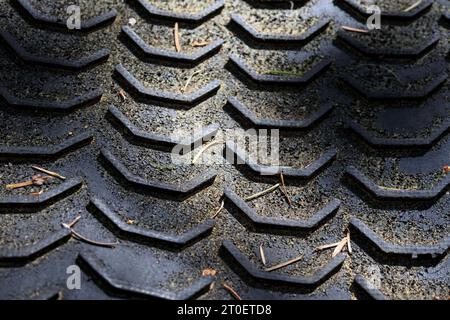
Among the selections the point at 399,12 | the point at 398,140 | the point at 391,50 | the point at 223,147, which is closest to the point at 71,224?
the point at 223,147

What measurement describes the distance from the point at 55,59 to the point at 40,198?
462mm

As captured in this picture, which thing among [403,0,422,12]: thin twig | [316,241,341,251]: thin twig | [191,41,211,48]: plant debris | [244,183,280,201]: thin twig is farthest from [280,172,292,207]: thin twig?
[403,0,422,12]: thin twig

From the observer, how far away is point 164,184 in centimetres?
178

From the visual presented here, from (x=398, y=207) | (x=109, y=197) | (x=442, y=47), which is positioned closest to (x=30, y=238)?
(x=109, y=197)

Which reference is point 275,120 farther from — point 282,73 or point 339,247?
point 339,247

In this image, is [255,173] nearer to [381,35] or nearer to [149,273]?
[149,273]

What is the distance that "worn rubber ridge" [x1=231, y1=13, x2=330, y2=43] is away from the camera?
2.02 metres

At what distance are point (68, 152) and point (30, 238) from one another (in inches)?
10.8

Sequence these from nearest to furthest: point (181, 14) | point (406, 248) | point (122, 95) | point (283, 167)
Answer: point (406, 248) → point (283, 167) → point (122, 95) → point (181, 14)

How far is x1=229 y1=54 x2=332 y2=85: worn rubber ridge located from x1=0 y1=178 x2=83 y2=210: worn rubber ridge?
60 centimetres

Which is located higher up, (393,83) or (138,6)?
(138,6)

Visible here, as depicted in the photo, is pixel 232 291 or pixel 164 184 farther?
pixel 164 184

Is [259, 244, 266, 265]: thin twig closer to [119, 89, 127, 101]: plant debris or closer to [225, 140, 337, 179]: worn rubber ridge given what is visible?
[225, 140, 337, 179]: worn rubber ridge
